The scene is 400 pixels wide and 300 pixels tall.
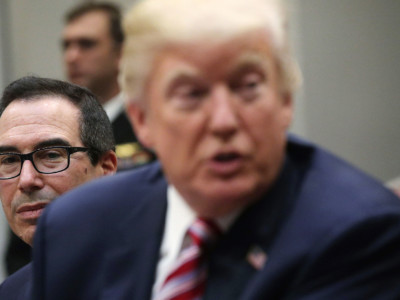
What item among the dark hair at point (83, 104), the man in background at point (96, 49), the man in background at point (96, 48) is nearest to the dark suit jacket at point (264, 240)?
the dark hair at point (83, 104)

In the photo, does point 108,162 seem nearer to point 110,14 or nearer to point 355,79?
point 110,14

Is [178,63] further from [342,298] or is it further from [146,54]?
[342,298]

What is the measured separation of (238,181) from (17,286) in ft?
3.83

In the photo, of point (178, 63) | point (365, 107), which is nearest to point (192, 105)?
point (178, 63)

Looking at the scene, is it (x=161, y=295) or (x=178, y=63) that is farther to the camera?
(x=161, y=295)

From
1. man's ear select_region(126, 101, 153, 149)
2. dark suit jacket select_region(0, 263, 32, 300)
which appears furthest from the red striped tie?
dark suit jacket select_region(0, 263, 32, 300)

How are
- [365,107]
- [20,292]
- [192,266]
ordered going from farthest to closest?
[365,107]
[20,292]
[192,266]

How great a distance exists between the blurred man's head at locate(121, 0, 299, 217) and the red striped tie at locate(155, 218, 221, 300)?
Result: 0.13ft

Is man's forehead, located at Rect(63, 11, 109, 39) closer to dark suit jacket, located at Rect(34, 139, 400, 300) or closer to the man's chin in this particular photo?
the man's chin

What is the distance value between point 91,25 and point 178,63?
12.7ft

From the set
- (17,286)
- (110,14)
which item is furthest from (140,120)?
(110,14)

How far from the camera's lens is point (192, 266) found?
1.98m

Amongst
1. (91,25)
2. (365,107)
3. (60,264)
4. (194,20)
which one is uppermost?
(194,20)

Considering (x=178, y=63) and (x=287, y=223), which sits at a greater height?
(x=178, y=63)
